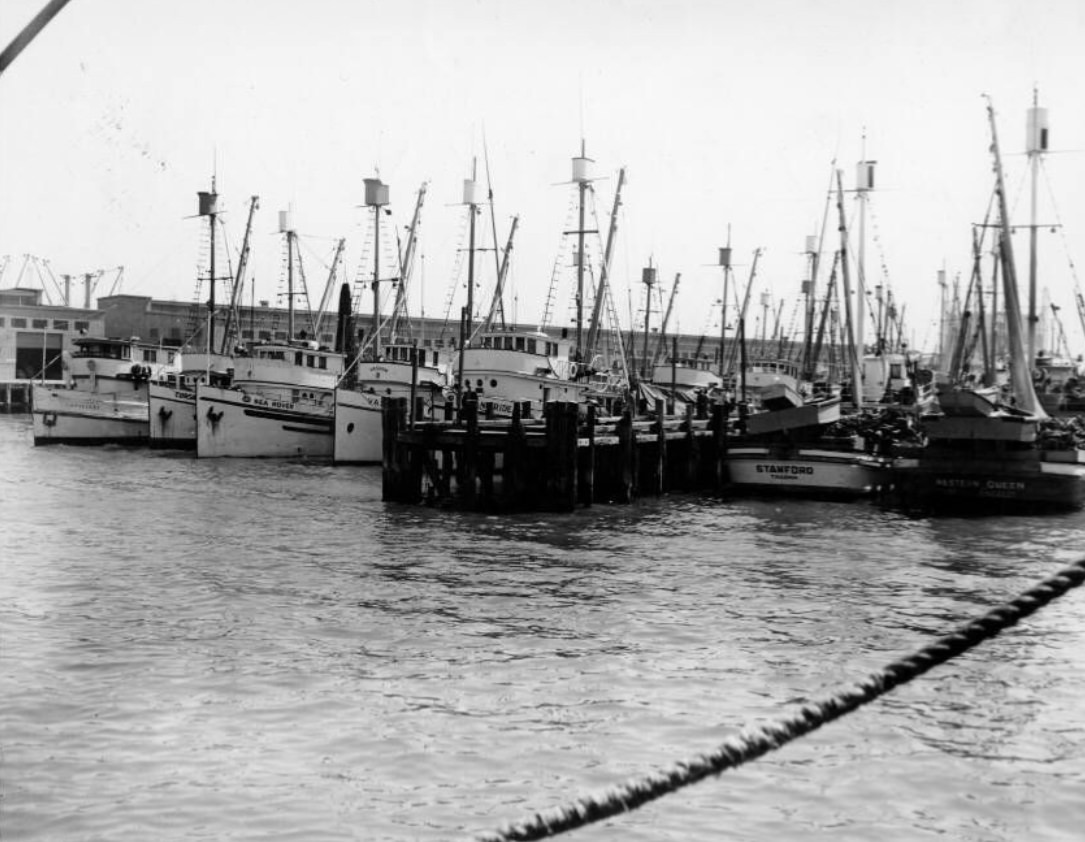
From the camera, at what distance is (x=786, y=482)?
34.4 metres

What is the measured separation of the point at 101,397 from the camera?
6041 centimetres

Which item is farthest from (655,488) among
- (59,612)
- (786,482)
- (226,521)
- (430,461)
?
(59,612)

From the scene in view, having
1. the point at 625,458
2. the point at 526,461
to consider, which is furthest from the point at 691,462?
the point at 526,461

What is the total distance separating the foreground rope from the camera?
8.59m

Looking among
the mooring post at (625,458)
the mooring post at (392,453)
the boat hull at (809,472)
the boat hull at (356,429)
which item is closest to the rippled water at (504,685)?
the mooring post at (392,453)

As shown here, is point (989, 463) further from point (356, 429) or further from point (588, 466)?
point (356, 429)

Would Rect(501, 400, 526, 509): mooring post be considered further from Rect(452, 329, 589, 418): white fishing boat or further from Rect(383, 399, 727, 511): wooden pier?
Rect(452, 329, 589, 418): white fishing boat

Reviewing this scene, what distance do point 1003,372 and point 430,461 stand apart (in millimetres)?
49555

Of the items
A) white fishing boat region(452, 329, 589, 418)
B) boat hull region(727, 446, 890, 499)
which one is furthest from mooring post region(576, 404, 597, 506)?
white fishing boat region(452, 329, 589, 418)

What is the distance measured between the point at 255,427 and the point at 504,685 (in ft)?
129

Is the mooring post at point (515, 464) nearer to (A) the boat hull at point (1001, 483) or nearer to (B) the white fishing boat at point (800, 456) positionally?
(B) the white fishing boat at point (800, 456)

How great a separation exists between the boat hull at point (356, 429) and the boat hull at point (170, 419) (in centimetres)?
1279

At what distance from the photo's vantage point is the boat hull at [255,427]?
4966cm

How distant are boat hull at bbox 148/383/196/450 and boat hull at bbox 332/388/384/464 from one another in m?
12.8
